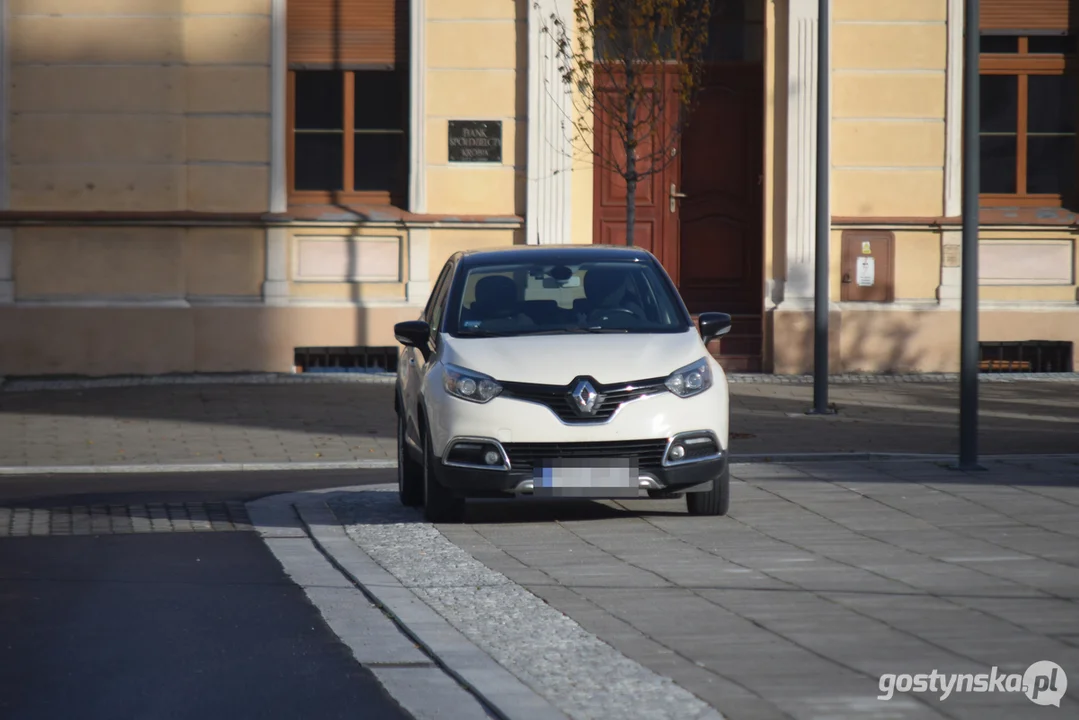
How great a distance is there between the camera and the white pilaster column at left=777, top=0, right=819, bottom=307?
19766 millimetres

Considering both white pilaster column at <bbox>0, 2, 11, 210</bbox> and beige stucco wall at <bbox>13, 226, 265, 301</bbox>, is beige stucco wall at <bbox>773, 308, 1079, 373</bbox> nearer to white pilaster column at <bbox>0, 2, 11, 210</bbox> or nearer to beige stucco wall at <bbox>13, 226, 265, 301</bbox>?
beige stucco wall at <bbox>13, 226, 265, 301</bbox>

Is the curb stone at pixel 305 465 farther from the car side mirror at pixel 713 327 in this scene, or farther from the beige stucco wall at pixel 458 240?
the beige stucco wall at pixel 458 240

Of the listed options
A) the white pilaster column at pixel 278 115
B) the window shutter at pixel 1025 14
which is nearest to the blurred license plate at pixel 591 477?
the white pilaster column at pixel 278 115

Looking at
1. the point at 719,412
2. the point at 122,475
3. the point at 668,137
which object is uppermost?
the point at 668,137

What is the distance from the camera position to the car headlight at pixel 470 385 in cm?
939

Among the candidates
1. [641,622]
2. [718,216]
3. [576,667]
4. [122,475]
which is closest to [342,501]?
[122,475]

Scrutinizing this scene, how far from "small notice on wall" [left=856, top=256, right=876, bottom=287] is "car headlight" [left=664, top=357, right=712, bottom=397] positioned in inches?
420

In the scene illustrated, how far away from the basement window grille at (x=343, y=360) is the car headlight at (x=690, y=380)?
10.6 meters

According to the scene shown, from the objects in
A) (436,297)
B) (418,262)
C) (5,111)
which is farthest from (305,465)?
(5,111)

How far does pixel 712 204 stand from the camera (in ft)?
67.7

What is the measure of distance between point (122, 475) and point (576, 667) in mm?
7474

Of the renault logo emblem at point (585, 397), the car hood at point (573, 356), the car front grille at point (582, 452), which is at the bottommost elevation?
the car front grille at point (582, 452)

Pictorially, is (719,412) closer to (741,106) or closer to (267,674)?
(267,674)

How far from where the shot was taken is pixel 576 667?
6090 millimetres
